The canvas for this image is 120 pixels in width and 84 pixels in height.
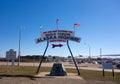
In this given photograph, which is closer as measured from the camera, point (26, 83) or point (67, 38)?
point (26, 83)

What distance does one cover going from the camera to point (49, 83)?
14.2 metres

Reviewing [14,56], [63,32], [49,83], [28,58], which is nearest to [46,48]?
[63,32]

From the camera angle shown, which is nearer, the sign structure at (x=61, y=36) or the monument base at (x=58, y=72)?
the monument base at (x=58, y=72)

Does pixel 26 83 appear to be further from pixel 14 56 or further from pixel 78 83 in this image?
pixel 14 56

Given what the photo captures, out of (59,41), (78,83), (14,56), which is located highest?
(59,41)

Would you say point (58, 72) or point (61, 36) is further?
point (61, 36)

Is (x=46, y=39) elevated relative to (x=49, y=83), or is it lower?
elevated

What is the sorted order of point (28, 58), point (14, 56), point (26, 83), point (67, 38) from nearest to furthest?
point (26, 83), point (67, 38), point (14, 56), point (28, 58)

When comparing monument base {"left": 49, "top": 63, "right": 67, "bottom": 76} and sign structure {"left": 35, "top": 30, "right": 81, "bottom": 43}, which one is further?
sign structure {"left": 35, "top": 30, "right": 81, "bottom": 43}

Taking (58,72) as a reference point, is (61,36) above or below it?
above

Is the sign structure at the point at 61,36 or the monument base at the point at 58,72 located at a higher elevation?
the sign structure at the point at 61,36

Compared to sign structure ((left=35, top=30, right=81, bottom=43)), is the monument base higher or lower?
lower

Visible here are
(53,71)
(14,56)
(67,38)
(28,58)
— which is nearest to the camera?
(53,71)

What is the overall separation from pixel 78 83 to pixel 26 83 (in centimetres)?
376
